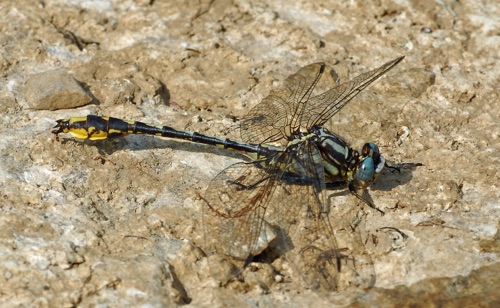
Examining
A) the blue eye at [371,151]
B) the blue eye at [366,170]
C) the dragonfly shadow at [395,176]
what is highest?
the blue eye at [371,151]

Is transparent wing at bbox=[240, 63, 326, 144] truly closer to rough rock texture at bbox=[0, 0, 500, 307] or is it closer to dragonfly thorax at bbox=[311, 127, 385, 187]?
rough rock texture at bbox=[0, 0, 500, 307]

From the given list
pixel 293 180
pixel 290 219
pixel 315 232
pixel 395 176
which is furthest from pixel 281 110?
pixel 315 232

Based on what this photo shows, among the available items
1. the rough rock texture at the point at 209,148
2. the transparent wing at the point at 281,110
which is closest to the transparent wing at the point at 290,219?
the rough rock texture at the point at 209,148

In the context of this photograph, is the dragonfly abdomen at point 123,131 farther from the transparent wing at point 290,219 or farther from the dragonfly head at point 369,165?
the dragonfly head at point 369,165

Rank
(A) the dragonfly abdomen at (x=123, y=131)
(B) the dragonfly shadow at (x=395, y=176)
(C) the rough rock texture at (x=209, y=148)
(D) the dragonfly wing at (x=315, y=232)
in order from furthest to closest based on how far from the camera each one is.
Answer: (B) the dragonfly shadow at (x=395, y=176)
(A) the dragonfly abdomen at (x=123, y=131)
(D) the dragonfly wing at (x=315, y=232)
(C) the rough rock texture at (x=209, y=148)

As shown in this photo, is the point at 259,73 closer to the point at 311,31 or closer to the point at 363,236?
the point at 311,31

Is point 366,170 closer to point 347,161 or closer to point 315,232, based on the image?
point 347,161
